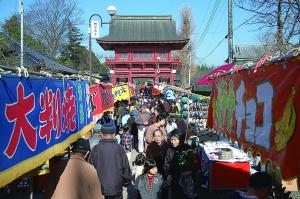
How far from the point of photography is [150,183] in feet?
22.5

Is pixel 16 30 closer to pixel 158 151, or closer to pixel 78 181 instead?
pixel 158 151

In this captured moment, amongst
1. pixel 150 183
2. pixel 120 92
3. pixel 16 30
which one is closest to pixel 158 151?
pixel 150 183

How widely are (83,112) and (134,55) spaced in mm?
40056

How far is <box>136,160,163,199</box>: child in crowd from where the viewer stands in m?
6.82

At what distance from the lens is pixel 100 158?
20.8 feet

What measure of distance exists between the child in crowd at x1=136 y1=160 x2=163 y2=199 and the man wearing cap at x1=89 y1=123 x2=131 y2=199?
0.49 metres

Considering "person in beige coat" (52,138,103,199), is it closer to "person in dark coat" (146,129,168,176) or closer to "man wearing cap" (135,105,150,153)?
"person in dark coat" (146,129,168,176)

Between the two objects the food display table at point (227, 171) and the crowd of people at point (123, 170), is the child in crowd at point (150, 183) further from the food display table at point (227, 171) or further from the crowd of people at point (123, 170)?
the food display table at point (227, 171)

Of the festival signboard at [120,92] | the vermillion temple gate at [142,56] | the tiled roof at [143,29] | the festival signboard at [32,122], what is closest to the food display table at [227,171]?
the festival signboard at [32,122]

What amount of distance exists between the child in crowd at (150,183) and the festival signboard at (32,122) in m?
1.28

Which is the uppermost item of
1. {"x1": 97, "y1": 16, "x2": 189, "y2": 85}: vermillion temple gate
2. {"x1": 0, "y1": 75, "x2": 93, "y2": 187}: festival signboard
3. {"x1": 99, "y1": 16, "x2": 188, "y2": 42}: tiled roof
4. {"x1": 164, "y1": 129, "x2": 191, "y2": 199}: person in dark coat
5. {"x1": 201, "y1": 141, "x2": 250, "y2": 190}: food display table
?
{"x1": 99, "y1": 16, "x2": 188, "y2": 42}: tiled roof

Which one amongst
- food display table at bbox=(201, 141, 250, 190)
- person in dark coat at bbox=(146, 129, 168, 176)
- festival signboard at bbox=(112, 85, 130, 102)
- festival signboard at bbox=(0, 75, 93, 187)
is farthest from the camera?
festival signboard at bbox=(112, 85, 130, 102)

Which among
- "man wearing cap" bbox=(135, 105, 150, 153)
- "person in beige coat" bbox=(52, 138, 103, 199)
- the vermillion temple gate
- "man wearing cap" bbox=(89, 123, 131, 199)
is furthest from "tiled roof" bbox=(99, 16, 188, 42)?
"person in beige coat" bbox=(52, 138, 103, 199)

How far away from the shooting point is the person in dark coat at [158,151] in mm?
7930
